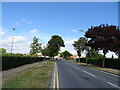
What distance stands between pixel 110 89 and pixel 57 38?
2969 inches

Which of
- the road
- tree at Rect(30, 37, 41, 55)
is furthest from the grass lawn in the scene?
tree at Rect(30, 37, 41, 55)

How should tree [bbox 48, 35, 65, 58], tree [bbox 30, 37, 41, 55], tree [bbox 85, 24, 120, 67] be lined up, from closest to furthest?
tree [bbox 85, 24, 120, 67], tree [bbox 30, 37, 41, 55], tree [bbox 48, 35, 65, 58]

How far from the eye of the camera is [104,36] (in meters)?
32.5

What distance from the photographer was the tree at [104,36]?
3100cm

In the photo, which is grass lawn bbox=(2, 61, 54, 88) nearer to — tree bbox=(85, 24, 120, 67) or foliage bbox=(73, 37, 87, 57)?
tree bbox=(85, 24, 120, 67)

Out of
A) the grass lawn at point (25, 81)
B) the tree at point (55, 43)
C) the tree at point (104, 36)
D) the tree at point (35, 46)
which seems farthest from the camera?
the tree at point (55, 43)

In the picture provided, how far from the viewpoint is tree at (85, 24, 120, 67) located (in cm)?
3100

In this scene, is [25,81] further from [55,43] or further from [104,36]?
[55,43]

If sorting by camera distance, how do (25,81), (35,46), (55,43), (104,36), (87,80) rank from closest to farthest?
1. (25,81)
2. (87,80)
3. (104,36)
4. (35,46)
5. (55,43)

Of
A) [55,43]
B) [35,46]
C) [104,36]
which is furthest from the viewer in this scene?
[55,43]

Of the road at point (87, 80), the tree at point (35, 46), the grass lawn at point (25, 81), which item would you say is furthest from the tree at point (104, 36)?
the tree at point (35, 46)

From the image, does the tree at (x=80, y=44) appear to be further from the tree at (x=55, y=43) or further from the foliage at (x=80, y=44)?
the tree at (x=55, y=43)

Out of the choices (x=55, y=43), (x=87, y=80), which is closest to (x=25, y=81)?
(x=87, y=80)

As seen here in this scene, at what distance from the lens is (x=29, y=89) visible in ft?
25.0
